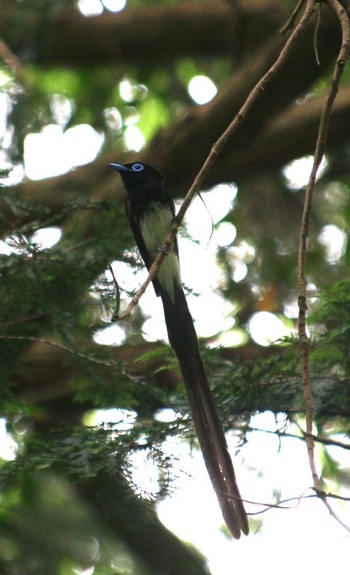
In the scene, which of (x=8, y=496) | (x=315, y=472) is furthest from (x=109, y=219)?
(x=315, y=472)

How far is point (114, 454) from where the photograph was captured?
3.60 meters

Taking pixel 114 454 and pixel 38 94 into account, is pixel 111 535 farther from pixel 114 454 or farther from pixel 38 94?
pixel 38 94

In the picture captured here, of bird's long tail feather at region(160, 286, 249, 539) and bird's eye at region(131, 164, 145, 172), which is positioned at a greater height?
bird's eye at region(131, 164, 145, 172)

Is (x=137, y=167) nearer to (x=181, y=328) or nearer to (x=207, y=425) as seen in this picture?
(x=181, y=328)

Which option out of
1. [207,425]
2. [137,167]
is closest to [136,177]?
[137,167]

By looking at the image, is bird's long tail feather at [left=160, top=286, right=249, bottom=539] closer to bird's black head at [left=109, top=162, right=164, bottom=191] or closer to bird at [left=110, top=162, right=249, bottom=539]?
bird at [left=110, top=162, right=249, bottom=539]

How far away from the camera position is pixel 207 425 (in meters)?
3.64

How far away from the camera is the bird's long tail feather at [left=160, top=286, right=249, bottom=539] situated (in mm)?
3234

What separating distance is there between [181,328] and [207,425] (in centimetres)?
63

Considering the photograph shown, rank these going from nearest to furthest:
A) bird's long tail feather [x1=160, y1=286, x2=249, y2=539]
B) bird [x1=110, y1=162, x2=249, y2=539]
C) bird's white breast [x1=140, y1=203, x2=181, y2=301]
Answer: bird's long tail feather [x1=160, y1=286, x2=249, y2=539] < bird [x1=110, y1=162, x2=249, y2=539] < bird's white breast [x1=140, y1=203, x2=181, y2=301]

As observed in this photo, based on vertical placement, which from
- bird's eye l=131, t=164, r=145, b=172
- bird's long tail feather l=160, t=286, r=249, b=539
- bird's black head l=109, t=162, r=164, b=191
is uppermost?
bird's eye l=131, t=164, r=145, b=172

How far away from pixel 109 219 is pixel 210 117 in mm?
1897

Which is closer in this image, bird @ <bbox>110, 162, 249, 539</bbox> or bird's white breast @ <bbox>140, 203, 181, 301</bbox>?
bird @ <bbox>110, 162, 249, 539</bbox>

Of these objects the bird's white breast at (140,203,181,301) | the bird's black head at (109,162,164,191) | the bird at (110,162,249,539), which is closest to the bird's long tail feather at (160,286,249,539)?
the bird at (110,162,249,539)
